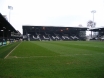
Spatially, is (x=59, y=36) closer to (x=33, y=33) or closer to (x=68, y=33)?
(x=68, y=33)

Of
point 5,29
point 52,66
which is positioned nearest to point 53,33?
point 5,29

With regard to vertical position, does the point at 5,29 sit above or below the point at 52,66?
above

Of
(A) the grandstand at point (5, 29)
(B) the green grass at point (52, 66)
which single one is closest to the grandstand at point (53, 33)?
(A) the grandstand at point (5, 29)

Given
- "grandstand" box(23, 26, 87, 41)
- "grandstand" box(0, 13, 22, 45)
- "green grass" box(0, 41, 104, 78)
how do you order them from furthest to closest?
"grandstand" box(23, 26, 87, 41)
"grandstand" box(0, 13, 22, 45)
"green grass" box(0, 41, 104, 78)

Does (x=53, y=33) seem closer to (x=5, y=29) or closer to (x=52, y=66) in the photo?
(x=5, y=29)

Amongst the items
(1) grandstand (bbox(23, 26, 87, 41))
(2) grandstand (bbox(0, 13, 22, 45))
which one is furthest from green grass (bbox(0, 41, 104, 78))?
(1) grandstand (bbox(23, 26, 87, 41))

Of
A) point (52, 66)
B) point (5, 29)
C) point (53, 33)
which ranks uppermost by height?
point (5, 29)

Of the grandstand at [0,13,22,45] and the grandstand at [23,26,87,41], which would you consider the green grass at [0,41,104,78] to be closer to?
the grandstand at [0,13,22,45]

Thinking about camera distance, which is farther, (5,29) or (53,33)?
(53,33)

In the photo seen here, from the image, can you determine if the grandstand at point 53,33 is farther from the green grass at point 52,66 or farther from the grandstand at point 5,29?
the green grass at point 52,66

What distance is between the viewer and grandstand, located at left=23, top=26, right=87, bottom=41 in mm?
90688

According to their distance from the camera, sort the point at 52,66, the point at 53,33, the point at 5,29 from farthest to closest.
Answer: the point at 53,33 < the point at 5,29 < the point at 52,66

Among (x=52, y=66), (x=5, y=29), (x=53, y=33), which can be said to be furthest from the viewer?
(x=53, y=33)

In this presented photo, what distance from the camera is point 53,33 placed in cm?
10006
